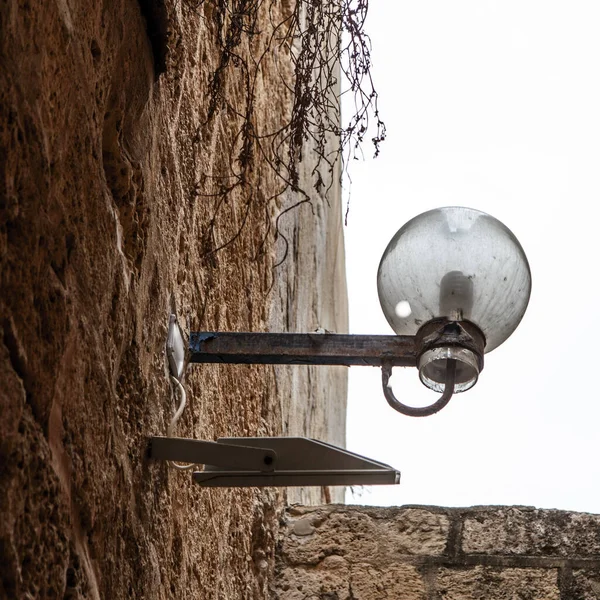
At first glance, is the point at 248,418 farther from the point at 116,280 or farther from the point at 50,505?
the point at 50,505

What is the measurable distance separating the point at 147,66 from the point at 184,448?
0.70 meters

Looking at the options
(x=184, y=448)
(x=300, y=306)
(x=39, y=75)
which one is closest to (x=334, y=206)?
(x=300, y=306)

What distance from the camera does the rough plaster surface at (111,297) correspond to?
137cm

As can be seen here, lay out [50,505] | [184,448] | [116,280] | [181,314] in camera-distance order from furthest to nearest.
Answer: [181,314] → [184,448] → [116,280] → [50,505]

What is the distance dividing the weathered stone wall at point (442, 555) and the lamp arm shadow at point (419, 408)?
122cm

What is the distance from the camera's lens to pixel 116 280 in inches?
72.9

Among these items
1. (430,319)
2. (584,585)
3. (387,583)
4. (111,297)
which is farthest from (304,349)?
(584,585)

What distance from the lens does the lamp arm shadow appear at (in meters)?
2.29

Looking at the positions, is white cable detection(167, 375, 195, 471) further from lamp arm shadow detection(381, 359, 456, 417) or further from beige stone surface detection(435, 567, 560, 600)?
beige stone surface detection(435, 567, 560, 600)

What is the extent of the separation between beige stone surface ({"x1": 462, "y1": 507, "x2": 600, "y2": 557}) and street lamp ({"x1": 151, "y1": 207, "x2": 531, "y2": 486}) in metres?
1.20

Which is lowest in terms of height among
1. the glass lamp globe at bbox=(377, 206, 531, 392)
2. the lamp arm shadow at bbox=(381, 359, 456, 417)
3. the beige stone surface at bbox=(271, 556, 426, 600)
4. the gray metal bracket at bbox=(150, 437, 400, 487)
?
the beige stone surface at bbox=(271, 556, 426, 600)

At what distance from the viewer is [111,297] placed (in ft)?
5.98

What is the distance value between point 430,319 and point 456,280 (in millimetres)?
94

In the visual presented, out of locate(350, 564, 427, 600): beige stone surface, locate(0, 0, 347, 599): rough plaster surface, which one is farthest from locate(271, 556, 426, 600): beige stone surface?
locate(0, 0, 347, 599): rough plaster surface
